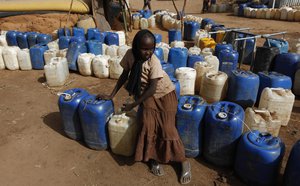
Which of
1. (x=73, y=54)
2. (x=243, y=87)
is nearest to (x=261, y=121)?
(x=243, y=87)

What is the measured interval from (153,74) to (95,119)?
115 cm

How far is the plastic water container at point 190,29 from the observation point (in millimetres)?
9797

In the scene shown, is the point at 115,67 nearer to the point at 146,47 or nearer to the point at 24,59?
the point at 24,59

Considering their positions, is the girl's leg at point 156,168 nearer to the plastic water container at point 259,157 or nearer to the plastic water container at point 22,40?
the plastic water container at point 259,157

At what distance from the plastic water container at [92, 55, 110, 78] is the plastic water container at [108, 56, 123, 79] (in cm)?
10

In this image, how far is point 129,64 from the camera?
112 inches

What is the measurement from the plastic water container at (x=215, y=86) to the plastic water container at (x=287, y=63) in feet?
5.14

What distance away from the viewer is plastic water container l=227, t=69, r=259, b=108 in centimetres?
421

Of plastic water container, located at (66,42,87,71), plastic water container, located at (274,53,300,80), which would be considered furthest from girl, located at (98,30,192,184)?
plastic water container, located at (66,42,87,71)

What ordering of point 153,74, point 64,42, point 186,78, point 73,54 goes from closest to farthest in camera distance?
point 153,74 < point 186,78 < point 73,54 < point 64,42

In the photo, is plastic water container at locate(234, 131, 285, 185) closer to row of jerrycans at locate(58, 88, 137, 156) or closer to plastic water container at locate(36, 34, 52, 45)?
row of jerrycans at locate(58, 88, 137, 156)

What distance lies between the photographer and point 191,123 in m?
3.12

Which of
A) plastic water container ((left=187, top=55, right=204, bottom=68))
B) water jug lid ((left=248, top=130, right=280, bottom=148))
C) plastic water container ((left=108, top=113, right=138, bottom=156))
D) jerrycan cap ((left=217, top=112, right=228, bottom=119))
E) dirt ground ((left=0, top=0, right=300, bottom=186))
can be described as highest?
plastic water container ((left=187, top=55, right=204, bottom=68))

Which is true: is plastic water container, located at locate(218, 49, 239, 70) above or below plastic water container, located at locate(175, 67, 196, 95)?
above
